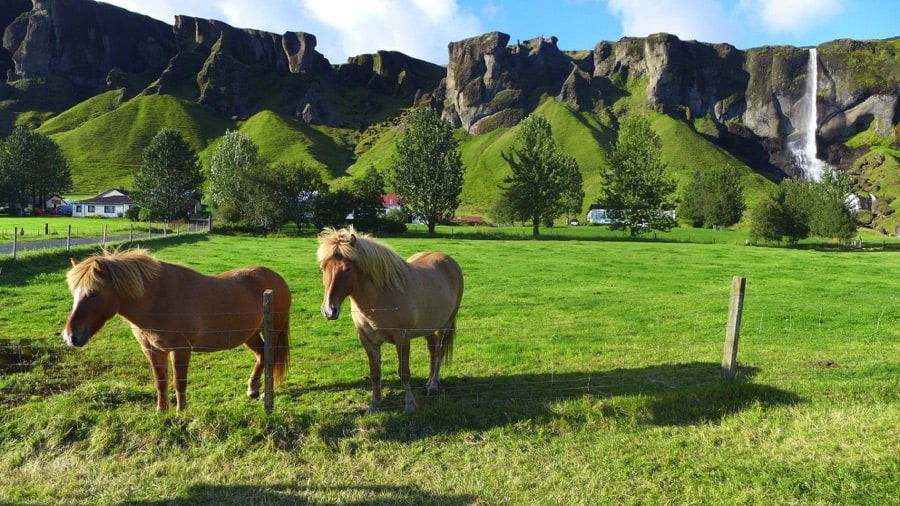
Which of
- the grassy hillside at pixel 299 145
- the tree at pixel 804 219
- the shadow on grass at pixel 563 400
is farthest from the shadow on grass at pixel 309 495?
the grassy hillside at pixel 299 145

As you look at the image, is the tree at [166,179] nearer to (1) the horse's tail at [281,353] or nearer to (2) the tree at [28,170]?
(2) the tree at [28,170]

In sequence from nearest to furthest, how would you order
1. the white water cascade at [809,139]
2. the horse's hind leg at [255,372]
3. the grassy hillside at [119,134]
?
the horse's hind leg at [255,372], the grassy hillside at [119,134], the white water cascade at [809,139]

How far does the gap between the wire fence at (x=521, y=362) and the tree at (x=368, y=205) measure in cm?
4188

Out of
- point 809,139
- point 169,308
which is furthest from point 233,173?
point 809,139

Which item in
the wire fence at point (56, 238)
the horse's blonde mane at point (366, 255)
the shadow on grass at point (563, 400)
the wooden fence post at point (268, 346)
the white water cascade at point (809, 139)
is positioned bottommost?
the wire fence at point (56, 238)

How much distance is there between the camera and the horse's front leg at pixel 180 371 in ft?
20.6

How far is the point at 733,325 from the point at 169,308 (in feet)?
25.8

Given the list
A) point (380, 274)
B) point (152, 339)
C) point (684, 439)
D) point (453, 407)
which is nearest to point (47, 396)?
point (152, 339)

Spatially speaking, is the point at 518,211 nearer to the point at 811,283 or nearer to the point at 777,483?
the point at 811,283

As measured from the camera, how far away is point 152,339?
6.11 metres

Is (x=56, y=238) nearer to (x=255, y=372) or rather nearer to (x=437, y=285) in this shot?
(x=255, y=372)

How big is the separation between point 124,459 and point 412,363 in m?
4.89

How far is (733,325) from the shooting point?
741cm

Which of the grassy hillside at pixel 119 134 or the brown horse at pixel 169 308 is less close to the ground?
the grassy hillside at pixel 119 134
